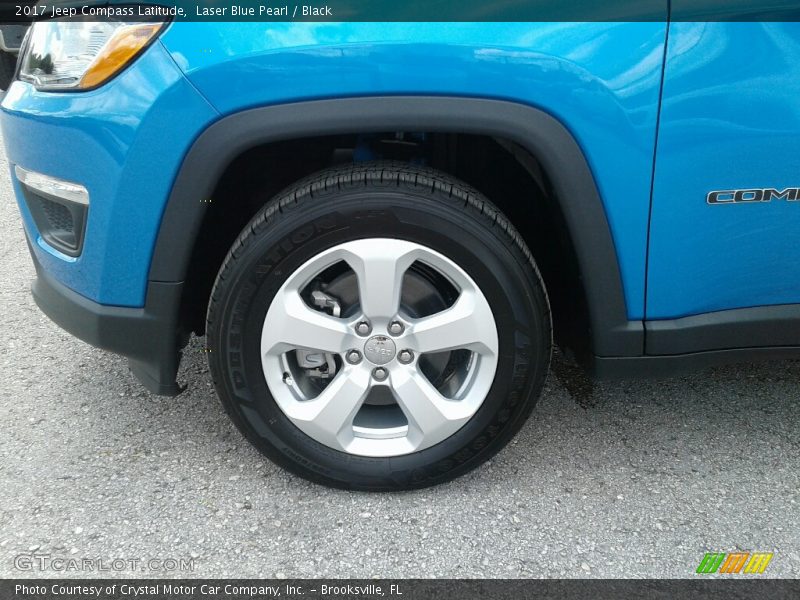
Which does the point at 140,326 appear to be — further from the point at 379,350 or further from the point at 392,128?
the point at 392,128

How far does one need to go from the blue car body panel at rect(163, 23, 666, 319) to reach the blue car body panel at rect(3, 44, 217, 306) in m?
0.09

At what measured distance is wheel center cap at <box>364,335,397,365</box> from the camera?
1796 mm

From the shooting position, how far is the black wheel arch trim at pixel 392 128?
1.54 meters

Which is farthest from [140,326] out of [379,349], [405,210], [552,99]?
[552,99]

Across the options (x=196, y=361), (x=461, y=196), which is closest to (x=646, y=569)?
(x=461, y=196)

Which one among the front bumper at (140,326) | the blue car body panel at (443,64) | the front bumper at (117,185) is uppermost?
the blue car body panel at (443,64)

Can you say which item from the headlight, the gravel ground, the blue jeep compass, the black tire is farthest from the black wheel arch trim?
the gravel ground

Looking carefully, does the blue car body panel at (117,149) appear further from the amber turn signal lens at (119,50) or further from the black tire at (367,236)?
the black tire at (367,236)

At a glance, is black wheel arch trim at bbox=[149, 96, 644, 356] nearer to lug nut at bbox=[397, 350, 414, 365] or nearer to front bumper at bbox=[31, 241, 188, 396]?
front bumper at bbox=[31, 241, 188, 396]

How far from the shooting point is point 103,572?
1699 millimetres

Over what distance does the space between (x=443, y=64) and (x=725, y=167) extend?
0.69 metres

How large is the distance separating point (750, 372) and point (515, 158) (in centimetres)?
134

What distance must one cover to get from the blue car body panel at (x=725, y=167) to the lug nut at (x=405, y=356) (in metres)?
0.62

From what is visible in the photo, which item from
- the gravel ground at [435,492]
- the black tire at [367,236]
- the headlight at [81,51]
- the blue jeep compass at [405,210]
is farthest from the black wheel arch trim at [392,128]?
the gravel ground at [435,492]
